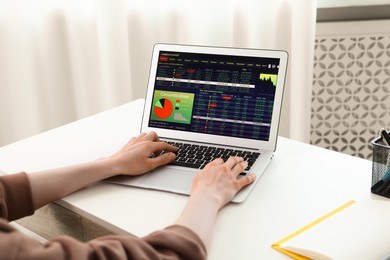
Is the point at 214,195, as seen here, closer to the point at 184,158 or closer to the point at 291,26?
the point at 184,158

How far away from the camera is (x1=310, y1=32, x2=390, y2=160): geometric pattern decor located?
2.19m

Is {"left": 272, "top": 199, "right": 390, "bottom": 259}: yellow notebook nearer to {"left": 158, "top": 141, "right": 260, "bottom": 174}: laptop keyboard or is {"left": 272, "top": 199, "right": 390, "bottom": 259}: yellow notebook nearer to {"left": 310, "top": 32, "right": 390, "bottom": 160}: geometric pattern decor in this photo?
{"left": 158, "top": 141, "right": 260, "bottom": 174}: laptop keyboard

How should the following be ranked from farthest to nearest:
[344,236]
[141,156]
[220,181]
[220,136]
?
[220,136] < [141,156] < [220,181] < [344,236]

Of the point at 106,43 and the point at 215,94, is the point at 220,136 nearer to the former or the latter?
the point at 215,94

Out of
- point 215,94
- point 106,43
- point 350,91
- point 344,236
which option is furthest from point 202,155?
point 350,91

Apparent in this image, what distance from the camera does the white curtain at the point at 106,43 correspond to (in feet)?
6.92

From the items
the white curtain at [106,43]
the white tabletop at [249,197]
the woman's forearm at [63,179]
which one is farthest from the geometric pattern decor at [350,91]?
the woman's forearm at [63,179]

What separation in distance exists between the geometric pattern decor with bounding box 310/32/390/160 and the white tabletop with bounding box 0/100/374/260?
99cm

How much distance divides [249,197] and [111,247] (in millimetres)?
375

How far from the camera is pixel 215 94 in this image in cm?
130

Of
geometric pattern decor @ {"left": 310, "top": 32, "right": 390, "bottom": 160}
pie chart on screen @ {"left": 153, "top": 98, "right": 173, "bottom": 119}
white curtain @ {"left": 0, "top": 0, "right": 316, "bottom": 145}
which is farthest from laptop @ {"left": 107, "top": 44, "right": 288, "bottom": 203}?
geometric pattern decor @ {"left": 310, "top": 32, "right": 390, "bottom": 160}

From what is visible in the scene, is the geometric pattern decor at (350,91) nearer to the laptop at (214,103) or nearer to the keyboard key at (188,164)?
the laptop at (214,103)

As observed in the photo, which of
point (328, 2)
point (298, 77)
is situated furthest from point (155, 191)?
point (328, 2)

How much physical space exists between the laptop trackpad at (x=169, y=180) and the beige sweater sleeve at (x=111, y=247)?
245 mm
